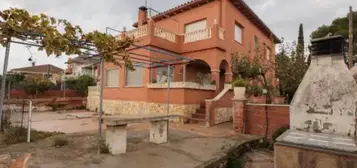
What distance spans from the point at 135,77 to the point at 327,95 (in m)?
10.8

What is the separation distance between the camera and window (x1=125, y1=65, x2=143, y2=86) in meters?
12.8

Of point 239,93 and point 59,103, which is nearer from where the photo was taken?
point 239,93

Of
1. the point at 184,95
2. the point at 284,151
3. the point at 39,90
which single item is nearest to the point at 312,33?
the point at 184,95

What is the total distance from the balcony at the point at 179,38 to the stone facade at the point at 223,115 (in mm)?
3569

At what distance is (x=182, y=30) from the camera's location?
1446cm

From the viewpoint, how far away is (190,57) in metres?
12.7

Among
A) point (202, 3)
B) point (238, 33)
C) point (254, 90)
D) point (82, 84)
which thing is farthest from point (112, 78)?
point (254, 90)

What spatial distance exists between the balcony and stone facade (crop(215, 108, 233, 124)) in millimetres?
3569

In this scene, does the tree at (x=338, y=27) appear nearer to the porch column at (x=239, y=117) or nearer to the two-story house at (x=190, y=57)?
the two-story house at (x=190, y=57)

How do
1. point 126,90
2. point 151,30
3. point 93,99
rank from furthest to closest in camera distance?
point 93,99 < point 126,90 < point 151,30

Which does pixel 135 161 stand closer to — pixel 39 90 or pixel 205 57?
pixel 205 57

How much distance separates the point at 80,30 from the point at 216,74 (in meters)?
8.56

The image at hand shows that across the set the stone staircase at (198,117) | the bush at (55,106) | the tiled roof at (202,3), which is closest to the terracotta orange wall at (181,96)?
the stone staircase at (198,117)

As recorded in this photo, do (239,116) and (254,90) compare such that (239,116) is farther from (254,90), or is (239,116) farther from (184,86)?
(184,86)
